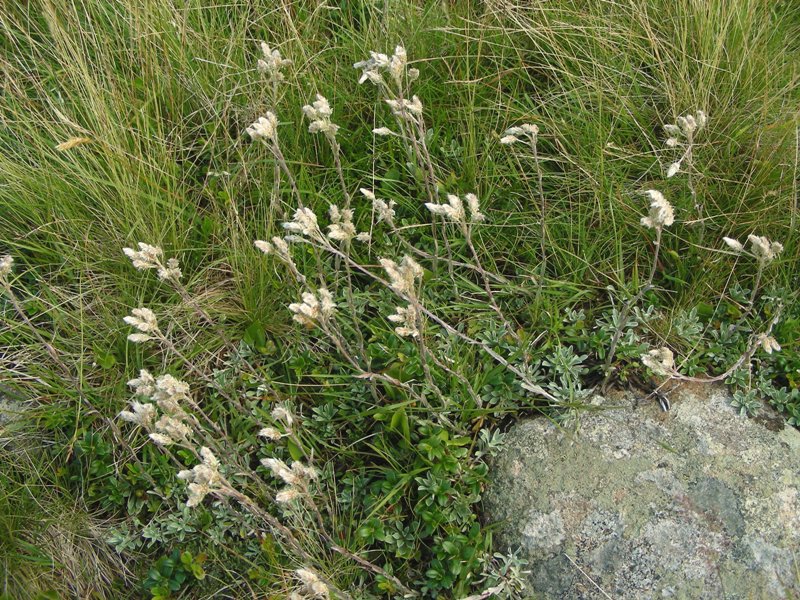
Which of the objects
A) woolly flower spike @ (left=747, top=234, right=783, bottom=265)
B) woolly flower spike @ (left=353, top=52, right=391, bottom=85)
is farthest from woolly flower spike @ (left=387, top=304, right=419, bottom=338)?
woolly flower spike @ (left=747, top=234, right=783, bottom=265)

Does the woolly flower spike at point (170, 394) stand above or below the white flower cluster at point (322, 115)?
below

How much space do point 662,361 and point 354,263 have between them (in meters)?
1.06

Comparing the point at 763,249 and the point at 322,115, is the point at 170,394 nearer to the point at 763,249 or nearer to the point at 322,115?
the point at 322,115

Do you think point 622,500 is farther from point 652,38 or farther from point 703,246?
point 652,38

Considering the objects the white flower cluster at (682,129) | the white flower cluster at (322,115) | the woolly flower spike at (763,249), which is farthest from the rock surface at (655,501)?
the white flower cluster at (322,115)

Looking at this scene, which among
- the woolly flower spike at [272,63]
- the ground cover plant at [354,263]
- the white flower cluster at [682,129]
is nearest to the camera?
the white flower cluster at [682,129]

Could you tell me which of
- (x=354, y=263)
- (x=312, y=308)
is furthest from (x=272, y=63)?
(x=312, y=308)

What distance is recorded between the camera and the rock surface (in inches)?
97.3

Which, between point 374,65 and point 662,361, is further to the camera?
point 374,65

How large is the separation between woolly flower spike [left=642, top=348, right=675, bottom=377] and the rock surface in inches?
12.2

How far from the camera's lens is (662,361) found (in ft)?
8.46

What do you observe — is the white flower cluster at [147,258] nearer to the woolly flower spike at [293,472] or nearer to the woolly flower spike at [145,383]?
the woolly flower spike at [145,383]

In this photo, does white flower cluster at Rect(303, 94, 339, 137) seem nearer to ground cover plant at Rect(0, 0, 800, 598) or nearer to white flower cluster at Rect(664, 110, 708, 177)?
ground cover plant at Rect(0, 0, 800, 598)

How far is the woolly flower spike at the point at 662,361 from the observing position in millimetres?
2494
